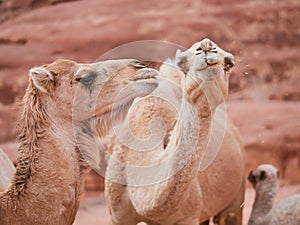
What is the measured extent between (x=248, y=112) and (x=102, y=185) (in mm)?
2113

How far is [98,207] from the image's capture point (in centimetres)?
888

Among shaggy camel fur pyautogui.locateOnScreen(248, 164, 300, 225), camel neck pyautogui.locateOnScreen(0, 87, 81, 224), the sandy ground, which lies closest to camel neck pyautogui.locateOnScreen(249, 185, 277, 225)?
shaggy camel fur pyautogui.locateOnScreen(248, 164, 300, 225)

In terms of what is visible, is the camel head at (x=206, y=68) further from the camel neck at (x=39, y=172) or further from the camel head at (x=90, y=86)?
the camel neck at (x=39, y=172)

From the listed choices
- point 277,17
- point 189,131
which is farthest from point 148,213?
point 277,17

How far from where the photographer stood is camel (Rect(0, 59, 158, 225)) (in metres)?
3.49

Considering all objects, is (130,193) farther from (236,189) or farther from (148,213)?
(236,189)

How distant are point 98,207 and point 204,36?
9.10 ft

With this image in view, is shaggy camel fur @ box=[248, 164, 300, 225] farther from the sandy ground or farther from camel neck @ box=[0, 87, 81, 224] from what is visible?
camel neck @ box=[0, 87, 81, 224]

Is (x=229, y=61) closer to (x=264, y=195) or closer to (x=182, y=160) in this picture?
(x=182, y=160)

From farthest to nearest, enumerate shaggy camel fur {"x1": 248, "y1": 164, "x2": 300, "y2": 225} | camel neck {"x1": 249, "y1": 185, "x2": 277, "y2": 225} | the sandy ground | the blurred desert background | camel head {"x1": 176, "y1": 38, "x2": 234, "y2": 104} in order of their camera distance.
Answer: the blurred desert background
the sandy ground
camel neck {"x1": 249, "y1": 185, "x2": 277, "y2": 225}
shaggy camel fur {"x1": 248, "y1": 164, "x2": 300, "y2": 225}
camel head {"x1": 176, "y1": 38, "x2": 234, "y2": 104}

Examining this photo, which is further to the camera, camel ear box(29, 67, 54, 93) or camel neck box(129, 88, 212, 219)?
camel neck box(129, 88, 212, 219)

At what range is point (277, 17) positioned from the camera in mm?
10258

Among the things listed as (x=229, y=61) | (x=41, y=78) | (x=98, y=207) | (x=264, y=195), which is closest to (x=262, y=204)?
(x=264, y=195)

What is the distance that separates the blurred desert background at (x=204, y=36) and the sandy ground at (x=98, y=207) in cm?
56
